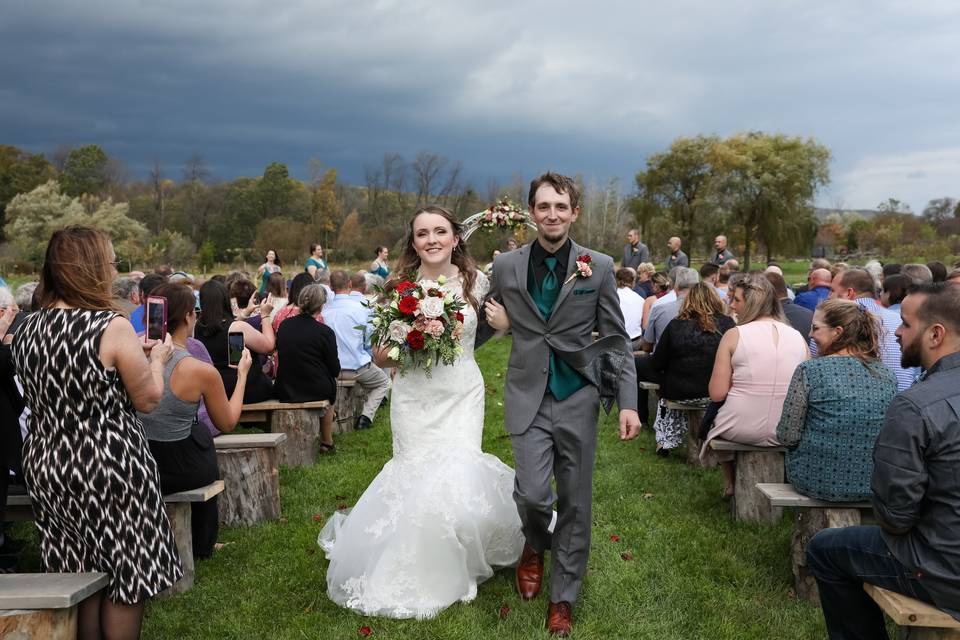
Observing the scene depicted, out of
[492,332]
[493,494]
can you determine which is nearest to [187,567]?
[493,494]

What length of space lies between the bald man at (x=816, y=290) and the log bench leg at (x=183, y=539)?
7.88m

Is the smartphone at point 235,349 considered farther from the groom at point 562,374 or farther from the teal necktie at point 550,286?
the teal necktie at point 550,286

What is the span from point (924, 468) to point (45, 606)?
3.85m

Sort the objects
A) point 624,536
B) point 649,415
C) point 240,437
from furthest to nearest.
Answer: point 649,415 → point 240,437 → point 624,536

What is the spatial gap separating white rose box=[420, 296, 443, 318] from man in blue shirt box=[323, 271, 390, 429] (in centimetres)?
502

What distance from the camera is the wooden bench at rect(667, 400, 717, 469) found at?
25.9 ft

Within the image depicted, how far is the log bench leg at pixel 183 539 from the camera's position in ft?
16.2

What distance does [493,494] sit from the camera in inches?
193

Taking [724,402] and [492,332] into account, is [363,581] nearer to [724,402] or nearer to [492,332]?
[492,332]

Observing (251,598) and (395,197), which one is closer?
(251,598)

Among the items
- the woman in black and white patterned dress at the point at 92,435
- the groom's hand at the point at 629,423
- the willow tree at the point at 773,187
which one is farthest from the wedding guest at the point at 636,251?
the willow tree at the point at 773,187

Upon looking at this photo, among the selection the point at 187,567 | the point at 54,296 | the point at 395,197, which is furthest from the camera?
the point at 395,197

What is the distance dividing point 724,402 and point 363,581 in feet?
11.0

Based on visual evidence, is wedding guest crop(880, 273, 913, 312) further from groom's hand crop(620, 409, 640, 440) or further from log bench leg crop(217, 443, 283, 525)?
log bench leg crop(217, 443, 283, 525)
